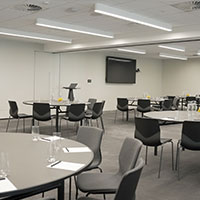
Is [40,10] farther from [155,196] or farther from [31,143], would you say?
[155,196]

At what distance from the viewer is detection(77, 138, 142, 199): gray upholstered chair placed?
2.45 metres

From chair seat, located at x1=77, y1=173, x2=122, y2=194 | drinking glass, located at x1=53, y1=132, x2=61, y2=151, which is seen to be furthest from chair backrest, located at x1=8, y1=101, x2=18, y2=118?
chair seat, located at x1=77, y1=173, x2=122, y2=194

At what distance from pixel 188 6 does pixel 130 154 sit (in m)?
3.87

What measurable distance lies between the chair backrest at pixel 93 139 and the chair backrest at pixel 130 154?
1.68 feet

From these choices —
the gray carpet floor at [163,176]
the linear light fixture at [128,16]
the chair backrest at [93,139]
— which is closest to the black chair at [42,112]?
the gray carpet floor at [163,176]

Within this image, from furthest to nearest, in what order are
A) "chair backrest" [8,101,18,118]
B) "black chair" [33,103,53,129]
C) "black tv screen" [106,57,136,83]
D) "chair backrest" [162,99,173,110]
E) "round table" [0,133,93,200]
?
"black tv screen" [106,57,136,83] < "chair backrest" [162,99,173,110] < "chair backrest" [8,101,18,118] < "black chair" [33,103,53,129] < "round table" [0,133,93,200]

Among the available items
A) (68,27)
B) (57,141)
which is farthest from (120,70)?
(57,141)

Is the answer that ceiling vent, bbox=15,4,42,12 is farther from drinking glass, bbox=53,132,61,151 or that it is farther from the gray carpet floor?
drinking glass, bbox=53,132,61,151

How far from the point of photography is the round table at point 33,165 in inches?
68.3

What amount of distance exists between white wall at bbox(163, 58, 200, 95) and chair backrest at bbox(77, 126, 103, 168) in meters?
A: 12.8

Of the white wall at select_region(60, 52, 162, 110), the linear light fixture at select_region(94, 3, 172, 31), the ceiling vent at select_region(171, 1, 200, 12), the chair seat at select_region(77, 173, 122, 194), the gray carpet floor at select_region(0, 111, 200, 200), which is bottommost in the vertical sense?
the gray carpet floor at select_region(0, 111, 200, 200)

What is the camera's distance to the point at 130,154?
258cm

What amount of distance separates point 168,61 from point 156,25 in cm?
971

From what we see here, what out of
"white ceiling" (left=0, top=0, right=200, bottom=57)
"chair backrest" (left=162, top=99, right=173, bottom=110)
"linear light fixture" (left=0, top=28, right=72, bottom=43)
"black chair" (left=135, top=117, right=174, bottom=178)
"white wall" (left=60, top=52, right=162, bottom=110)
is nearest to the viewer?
"black chair" (left=135, top=117, right=174, bottom=178)
